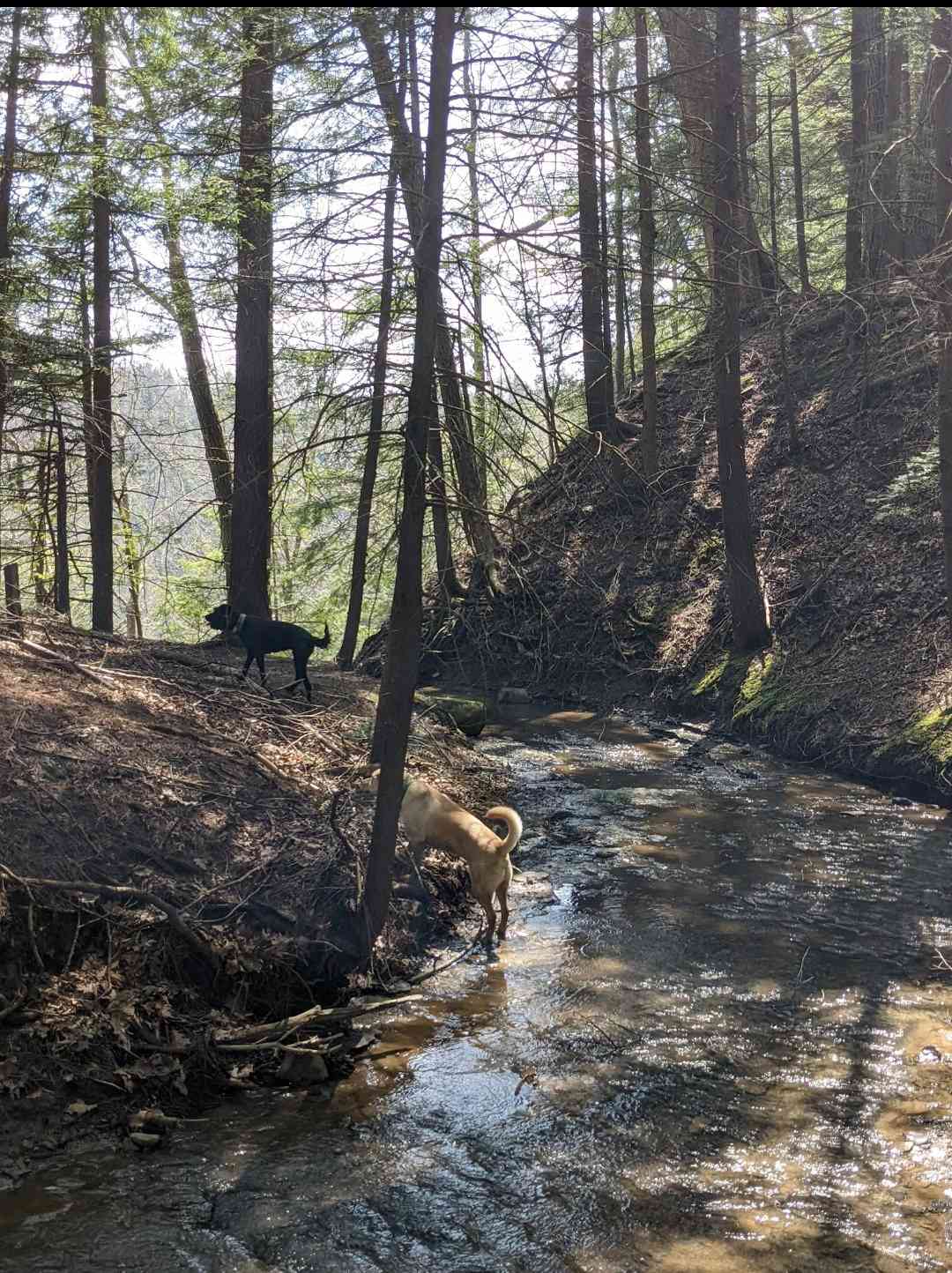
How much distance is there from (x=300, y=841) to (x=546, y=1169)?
310 centimetres

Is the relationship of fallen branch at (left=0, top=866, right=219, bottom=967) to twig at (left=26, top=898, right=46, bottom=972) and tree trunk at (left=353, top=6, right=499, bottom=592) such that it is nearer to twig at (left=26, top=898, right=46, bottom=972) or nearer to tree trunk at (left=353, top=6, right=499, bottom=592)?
twig at (left=26, top=898, right=46, bottom=972)

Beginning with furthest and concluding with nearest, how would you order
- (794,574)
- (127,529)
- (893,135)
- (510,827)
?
(127,529) < (794,574) < (893,135) < (510,827)

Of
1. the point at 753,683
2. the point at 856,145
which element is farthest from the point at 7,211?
the point at 856,145

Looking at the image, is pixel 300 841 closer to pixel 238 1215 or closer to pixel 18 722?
pixel 18 722

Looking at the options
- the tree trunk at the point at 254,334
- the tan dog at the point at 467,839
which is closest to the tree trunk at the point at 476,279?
the tree trunk at the point at 254,334

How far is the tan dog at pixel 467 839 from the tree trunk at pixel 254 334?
2.47 m

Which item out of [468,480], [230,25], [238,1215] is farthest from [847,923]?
[230,25]

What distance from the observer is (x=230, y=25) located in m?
10.2

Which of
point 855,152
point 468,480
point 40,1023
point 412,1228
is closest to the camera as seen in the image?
point 412,1228

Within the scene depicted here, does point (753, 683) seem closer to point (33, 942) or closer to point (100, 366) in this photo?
point (100, 366)

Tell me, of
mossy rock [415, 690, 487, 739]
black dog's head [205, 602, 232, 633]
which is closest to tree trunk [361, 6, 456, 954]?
black dog's head [205, 602, 232, 633]

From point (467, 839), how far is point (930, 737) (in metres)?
6.72

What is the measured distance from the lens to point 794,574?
16.4 metres

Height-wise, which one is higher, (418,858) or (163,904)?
(163,904)
